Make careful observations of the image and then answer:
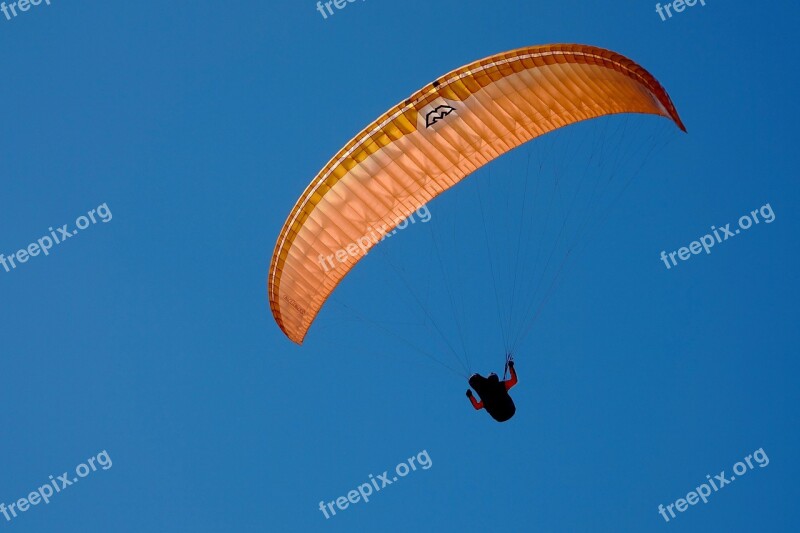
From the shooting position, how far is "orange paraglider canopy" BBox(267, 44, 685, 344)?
17578mm

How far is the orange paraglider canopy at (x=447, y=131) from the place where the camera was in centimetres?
1758

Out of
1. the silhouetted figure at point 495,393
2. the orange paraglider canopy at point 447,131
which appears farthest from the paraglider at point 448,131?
the silhouetted figure at point 495,393

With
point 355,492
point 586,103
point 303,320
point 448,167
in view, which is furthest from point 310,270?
point 355,492

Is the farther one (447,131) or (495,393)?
(495,393)

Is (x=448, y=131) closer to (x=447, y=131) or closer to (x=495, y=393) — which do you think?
(x=447, y=131)

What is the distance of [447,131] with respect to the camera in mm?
18094

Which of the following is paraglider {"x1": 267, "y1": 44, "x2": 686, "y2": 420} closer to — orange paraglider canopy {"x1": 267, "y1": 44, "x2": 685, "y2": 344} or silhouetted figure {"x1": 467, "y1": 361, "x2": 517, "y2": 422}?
orange paraglider canopy {"x1": 267, "y1": 44, "x2": 685, "y2": 344}

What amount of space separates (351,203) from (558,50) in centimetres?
497

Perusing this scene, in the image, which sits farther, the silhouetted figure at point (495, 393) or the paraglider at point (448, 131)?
the silhouetted figure at point (495, 393)

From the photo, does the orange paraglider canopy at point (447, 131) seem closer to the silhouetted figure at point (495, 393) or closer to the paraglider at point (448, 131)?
the paraglider at point (448, 131)

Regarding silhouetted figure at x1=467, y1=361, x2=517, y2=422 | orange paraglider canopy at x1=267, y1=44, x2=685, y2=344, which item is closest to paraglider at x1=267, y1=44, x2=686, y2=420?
orange paraglider canopy at x1=267, y1=44, x2=685, y2=344

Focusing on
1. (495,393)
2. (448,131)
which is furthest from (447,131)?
(495,393)

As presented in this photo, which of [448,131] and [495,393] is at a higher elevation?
[448,131]

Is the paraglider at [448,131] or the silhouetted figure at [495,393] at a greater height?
the paraglider at [448,131]
